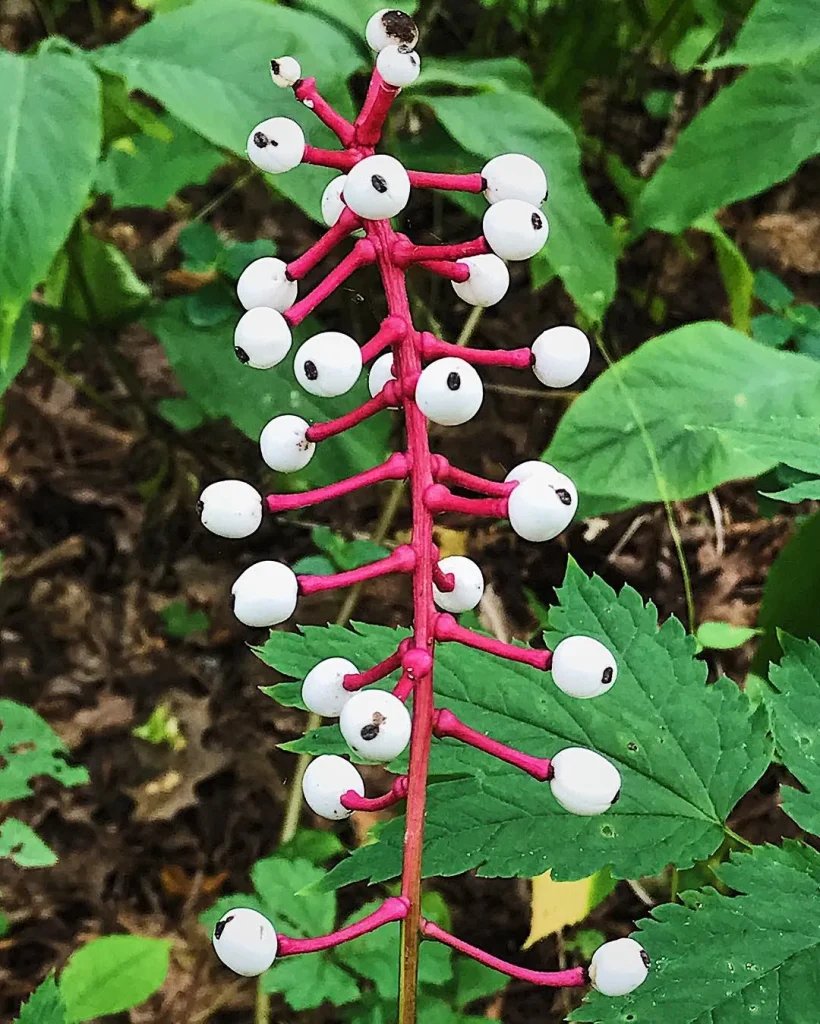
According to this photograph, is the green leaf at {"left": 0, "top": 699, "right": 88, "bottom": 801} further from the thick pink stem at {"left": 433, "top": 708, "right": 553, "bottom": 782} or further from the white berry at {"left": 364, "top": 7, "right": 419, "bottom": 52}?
the white berry at {"left": 364, "top": 7, "right": 419, "bottom": 52}

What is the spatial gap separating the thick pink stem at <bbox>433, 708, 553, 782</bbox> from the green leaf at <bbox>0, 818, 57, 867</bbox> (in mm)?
858

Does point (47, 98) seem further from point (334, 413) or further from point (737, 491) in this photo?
point (737, 491)

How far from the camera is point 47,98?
0.98 metres

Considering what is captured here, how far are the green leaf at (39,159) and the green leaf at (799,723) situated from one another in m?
0.76

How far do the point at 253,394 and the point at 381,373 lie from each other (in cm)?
88

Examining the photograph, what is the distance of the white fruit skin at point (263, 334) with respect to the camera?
508mm

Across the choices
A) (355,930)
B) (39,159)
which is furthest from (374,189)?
(39,159)

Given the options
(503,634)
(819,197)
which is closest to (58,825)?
(503,634)

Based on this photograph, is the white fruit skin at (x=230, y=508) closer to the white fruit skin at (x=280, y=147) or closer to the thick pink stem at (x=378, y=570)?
the thick pink stem at (x=378, y=570)

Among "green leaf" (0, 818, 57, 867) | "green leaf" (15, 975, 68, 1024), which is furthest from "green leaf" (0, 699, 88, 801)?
"green leaf" (15, 975, 68, 1024)

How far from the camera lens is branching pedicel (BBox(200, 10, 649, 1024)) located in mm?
476

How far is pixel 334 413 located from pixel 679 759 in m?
0.77

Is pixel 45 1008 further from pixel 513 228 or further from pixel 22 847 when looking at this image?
pixel 513 228

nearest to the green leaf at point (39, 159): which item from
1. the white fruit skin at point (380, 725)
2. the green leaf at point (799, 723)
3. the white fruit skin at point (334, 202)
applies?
the white fruit skin at point (334, 202)
